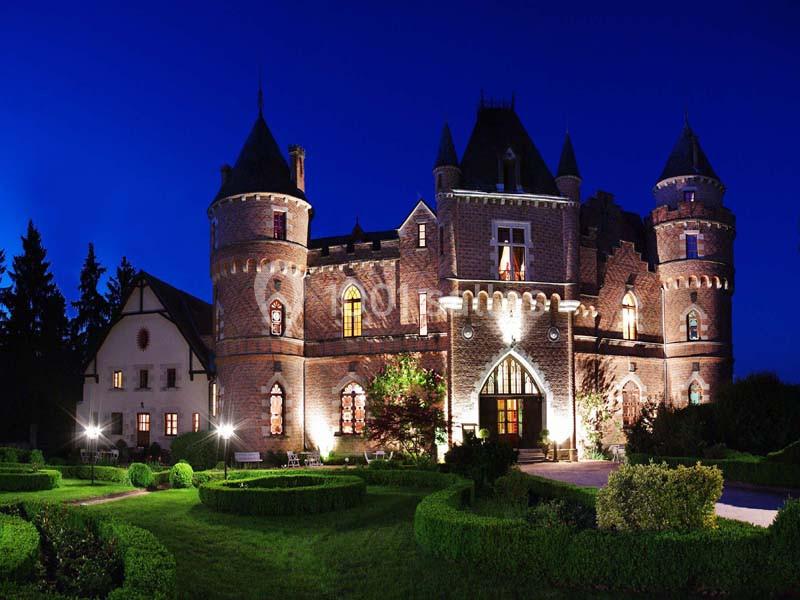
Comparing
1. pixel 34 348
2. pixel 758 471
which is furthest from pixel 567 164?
pixel 34 348

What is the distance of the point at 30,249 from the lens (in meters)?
46.6

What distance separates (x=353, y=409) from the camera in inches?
1315

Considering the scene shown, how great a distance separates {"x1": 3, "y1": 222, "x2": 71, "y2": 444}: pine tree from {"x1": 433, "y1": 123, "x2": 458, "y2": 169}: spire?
26.4 metres

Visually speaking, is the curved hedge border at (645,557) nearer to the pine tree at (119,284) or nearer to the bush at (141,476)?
the bush at (141,476)

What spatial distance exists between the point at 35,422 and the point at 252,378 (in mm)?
17191

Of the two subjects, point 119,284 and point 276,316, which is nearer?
point 276,316

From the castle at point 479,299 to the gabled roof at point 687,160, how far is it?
120mm

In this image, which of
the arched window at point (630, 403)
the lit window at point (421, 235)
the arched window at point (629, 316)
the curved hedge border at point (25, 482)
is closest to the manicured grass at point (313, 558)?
the curved hedge border at point (25, 482)

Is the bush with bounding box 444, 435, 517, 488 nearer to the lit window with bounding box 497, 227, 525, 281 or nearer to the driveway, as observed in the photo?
the driveway

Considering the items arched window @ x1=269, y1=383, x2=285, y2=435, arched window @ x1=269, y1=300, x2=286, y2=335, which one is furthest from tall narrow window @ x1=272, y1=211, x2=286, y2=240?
arched window @ x1=269, y1=383, x2=285, y2=435

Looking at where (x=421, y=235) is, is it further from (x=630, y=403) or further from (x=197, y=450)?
(x=197, y=450)

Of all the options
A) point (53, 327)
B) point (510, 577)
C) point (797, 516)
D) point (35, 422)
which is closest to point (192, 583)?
point (510, 577)

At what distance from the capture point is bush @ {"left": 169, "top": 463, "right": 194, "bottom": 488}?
23.7 meters

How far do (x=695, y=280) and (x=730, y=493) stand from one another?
1768 cm
